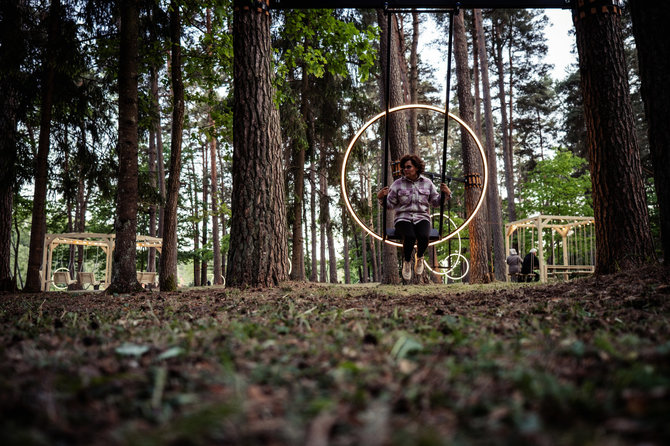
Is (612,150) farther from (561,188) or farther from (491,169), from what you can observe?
(561,188)

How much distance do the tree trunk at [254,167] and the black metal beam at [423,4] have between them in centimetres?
44

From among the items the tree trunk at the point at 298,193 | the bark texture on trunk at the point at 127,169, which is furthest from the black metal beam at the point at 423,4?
the tree trunk at the point at 298,193

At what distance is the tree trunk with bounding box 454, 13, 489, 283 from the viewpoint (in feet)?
29.4

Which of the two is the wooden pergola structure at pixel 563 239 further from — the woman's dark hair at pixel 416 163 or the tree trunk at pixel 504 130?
the tree trunk at pixel 504 130

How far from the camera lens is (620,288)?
3104 millimetres

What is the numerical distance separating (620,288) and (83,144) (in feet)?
29.6

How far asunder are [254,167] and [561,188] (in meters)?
16.8

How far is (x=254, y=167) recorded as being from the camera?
4.64m

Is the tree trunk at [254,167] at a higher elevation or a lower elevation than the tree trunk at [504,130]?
lower

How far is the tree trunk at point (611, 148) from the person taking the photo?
393 cm

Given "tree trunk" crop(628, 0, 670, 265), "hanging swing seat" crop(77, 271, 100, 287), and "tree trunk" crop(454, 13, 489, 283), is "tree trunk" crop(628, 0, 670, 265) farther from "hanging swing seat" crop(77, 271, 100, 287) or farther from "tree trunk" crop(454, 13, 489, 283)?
"hanging swing seat" crop(77, 271, 100, 287)

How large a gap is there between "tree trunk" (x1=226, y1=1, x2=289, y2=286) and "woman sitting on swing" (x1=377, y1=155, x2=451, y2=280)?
4.73 feet

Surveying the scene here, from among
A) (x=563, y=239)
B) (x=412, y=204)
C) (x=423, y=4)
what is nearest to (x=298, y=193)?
(x=412, y=204)

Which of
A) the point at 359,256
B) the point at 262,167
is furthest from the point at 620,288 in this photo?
the point at 359,256
